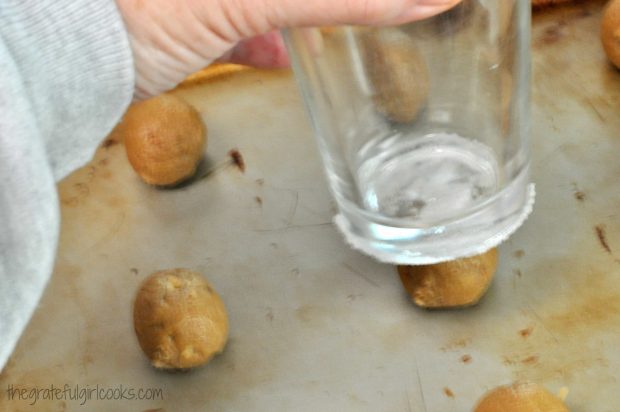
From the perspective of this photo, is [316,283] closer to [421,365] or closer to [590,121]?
[421,365]

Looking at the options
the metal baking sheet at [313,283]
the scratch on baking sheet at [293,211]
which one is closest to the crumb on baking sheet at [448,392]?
the metal baking sheet at [313,283]

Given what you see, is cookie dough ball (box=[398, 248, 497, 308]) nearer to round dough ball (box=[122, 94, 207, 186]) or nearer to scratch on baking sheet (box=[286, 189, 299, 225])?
scratch on baking sheet (box=[286, 189, 299, 225])

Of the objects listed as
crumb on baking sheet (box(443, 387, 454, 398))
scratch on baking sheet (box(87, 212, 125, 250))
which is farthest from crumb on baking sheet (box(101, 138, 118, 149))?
crumb on baking sheet (box(443, 387, 454, 398))

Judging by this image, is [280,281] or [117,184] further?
[117,184]

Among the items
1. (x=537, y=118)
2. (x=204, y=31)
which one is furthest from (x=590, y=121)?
(x=204, y=31)

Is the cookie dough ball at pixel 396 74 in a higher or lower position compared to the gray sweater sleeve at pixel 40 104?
lower

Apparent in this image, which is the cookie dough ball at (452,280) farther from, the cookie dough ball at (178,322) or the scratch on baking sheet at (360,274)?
the cookie dough ball at (178,322)
